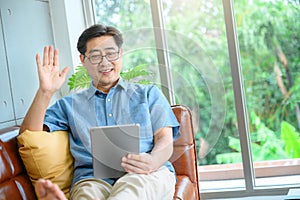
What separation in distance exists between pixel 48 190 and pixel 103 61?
0.72 metres

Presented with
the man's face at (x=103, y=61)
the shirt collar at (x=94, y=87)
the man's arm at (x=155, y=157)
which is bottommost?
the man's arm at (x=155, y=157)

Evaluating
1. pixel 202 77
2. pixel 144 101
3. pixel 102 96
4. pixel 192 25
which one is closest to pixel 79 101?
pixel 102 96

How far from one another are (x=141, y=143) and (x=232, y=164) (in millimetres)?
1256

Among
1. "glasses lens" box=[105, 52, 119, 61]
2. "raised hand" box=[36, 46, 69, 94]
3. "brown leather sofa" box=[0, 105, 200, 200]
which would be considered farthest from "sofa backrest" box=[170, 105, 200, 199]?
"raised hand" box=[36, 46, 69, 94]

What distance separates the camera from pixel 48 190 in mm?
1569

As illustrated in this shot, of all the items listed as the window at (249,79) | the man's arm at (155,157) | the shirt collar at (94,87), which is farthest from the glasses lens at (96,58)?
the window at (249,79)

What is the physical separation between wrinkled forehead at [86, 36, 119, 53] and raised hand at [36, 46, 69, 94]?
0.16m

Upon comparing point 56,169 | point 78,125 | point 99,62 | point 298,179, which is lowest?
point 298,179

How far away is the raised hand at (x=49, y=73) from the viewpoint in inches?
81.2

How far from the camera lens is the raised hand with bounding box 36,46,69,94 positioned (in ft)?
6.77

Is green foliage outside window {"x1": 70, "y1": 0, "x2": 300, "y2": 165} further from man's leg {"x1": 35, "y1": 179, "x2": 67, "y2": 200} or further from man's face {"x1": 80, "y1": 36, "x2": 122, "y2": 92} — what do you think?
man's leg {"x1": 35, "y1": 179, "x2": 67, "y2": 200}

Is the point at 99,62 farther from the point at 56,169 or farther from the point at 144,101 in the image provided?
the point at 56,169

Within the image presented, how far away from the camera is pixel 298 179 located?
3.07 m

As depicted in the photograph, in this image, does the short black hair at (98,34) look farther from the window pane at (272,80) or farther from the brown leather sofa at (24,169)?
the window pane at (272,80)
